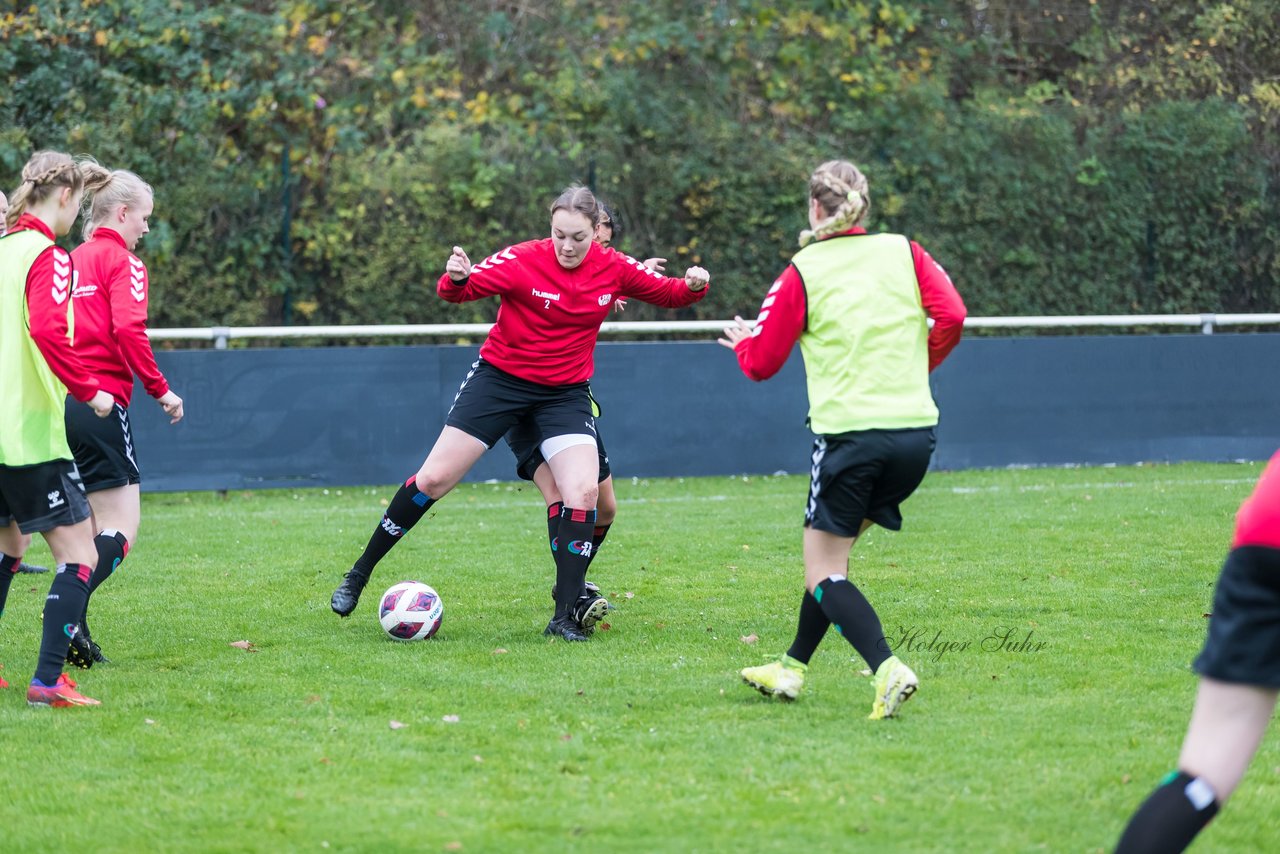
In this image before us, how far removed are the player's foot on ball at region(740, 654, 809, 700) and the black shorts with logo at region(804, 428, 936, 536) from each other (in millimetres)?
547

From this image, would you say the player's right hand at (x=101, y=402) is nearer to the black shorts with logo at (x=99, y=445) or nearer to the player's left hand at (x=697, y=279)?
the black shorts with logo at (x=99, y=445)

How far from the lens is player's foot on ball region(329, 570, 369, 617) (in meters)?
6.83

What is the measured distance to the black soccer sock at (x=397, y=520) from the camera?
688cm

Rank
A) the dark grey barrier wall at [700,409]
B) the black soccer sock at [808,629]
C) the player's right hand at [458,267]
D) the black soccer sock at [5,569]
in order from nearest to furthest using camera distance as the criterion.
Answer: the black soccer sock at [808,629], the black soccer sock at [5,569], the player's right hand at [458,267], the dark grey barrier wall at [700,409]

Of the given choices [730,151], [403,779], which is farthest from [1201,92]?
[403,779]

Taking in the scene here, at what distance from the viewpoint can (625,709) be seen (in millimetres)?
5305

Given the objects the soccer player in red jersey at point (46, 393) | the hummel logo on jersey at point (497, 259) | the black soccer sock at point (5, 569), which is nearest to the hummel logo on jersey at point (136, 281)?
the soccer player in red jersey at point (46, 393)

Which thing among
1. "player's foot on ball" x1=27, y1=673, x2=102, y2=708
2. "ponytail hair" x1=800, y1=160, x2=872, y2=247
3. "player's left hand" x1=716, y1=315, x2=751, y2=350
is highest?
"ponytail hair" x1=800, y1=160, x2=872, y2=247

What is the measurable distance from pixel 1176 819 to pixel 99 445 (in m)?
4.35

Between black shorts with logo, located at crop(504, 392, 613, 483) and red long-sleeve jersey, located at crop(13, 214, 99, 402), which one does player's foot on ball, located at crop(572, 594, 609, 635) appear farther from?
red long-sleeve jersey, located at crop(13, 214, 99, 402)

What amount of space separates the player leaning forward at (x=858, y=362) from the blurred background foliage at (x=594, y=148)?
960cm

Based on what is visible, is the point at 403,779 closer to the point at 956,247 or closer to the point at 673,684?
the point at 673,684

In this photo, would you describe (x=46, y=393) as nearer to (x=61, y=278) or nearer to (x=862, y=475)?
(x=61, y=278)

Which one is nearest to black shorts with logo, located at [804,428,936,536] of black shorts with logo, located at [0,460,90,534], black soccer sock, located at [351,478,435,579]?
black soccer sock, located at [351,478,435,579]
